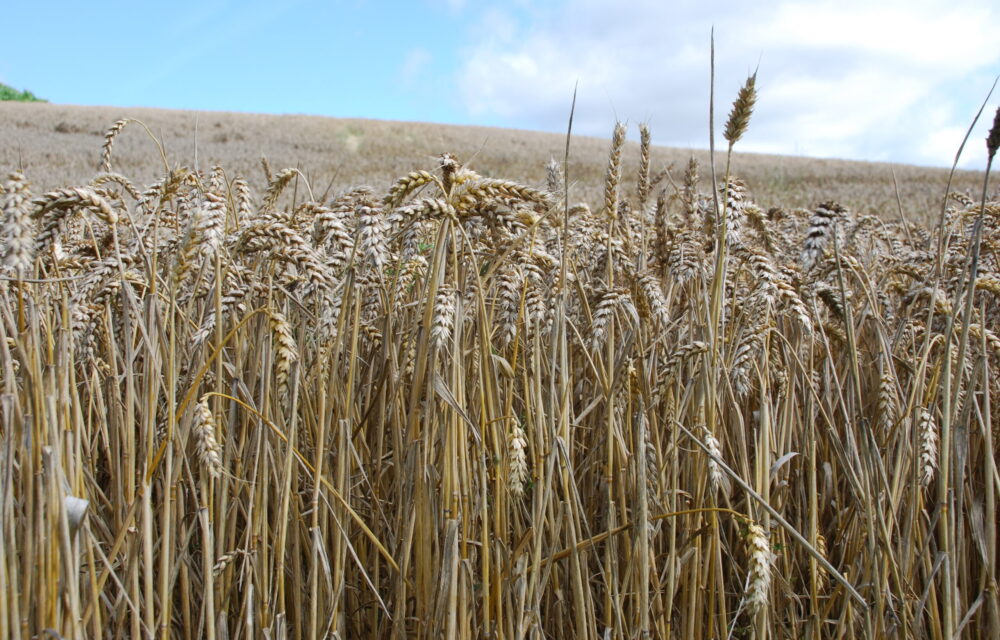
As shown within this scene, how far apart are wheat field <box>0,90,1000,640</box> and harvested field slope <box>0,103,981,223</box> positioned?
1226 cm

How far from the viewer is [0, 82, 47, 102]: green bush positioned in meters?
50.4

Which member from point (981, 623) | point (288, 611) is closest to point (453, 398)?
point (288, 611)

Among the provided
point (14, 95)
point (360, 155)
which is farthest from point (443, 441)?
point (14, 95)

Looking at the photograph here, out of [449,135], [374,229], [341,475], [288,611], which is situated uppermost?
[449,135]

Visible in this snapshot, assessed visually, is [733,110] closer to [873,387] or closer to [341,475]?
[341,475]

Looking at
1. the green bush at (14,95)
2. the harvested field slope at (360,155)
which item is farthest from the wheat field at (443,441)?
the green bush at (14,95)

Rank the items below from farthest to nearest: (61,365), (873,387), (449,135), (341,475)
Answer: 1. (449,135)
2. (873,387)
3. (341,475)
4. (61,365)

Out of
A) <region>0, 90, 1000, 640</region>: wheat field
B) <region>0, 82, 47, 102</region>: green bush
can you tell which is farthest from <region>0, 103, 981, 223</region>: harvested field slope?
<region>0, 82, 47, 102</region>: green bush

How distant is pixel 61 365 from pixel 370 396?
777 millimetres

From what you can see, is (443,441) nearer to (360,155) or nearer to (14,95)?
(360,155)

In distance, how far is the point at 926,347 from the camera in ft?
5.20

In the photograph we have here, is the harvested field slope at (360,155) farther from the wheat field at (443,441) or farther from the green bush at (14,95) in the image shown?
the green bush at (14,95)

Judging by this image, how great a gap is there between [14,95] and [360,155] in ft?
133

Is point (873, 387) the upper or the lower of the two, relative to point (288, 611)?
upper
